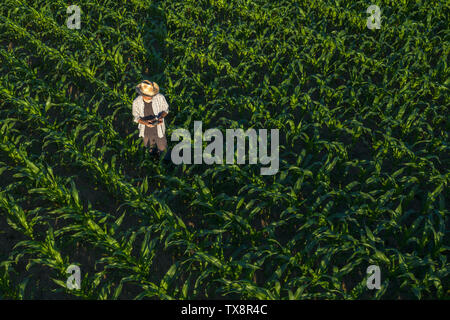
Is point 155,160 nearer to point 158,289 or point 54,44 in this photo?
point 158,289

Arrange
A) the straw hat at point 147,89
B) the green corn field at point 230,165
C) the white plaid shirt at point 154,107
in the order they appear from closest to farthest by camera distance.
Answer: the green corn field at point 230,165 < the straw hat at point 147,89 < the white plaid shirt at point 154,107

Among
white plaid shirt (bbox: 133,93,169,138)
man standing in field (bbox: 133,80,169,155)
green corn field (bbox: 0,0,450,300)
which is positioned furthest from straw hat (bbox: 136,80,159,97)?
green corn field (bbox: 0,0,450,300)

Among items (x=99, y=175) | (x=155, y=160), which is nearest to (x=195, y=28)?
(x=155, y=160)

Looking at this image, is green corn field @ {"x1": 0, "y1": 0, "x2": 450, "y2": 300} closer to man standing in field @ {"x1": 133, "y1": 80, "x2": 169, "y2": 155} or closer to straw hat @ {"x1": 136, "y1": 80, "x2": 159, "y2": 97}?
man standing in field @ {"x1": 133, "y1": 80, "x2": 169, "y2": 155}

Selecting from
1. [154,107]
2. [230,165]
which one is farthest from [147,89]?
[230,165]

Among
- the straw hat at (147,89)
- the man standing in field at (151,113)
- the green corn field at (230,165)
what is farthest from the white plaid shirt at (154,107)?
the green corn field at (230,165)

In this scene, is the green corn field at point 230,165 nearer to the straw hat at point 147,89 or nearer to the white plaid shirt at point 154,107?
the white plaid shirt at point 154,107
